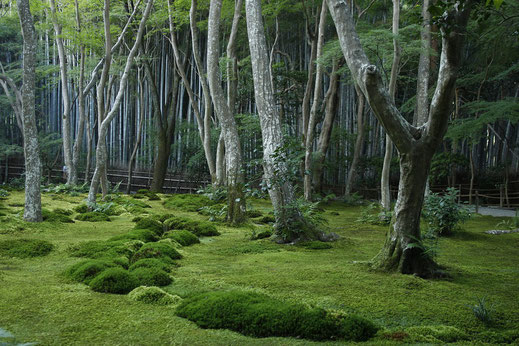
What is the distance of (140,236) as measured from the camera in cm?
520

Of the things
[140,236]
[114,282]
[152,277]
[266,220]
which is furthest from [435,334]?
[266,220]

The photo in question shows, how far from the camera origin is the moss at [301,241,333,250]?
212 inches

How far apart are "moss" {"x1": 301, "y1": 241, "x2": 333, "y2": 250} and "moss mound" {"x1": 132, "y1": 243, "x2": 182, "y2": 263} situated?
5.11ft

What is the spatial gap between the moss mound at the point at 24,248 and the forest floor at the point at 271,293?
0.33 feet

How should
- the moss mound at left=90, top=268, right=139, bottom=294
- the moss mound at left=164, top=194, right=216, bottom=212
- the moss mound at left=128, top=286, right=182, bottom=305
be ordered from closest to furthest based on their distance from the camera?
the moss mound at left=128, top=286, right=182, bottom=305, the moss mound at left=90, top=268, right=139, bottom=294, the moss mound at left=164, top=194, right=216, bottom=212

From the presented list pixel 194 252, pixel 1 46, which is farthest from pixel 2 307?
pixel 1 46

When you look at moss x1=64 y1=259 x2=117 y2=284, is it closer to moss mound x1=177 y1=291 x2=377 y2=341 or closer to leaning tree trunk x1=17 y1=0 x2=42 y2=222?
moss mound x1=177 y1=291 x2=377 y2=341

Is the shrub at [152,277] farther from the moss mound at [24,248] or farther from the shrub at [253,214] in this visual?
the shrub at [253,214]

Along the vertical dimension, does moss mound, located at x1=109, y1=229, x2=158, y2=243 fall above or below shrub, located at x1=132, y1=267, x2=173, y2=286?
above

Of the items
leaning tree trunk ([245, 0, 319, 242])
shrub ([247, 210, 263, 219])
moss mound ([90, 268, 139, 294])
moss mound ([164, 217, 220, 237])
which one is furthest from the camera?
shrub ([247, 210, 263, 219])

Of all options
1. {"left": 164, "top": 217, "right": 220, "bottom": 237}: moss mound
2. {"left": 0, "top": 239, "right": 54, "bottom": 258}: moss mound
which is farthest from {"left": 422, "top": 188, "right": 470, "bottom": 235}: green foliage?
{"left": 0, "top": 239, "right": 54, "bottom": 258}: moss mound

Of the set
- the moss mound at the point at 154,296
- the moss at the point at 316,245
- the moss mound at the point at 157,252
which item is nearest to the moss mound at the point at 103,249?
the moss mound at the point at 157,252

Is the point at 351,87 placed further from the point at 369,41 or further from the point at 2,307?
the point at 2,307

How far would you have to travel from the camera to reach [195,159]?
48.5 ft
